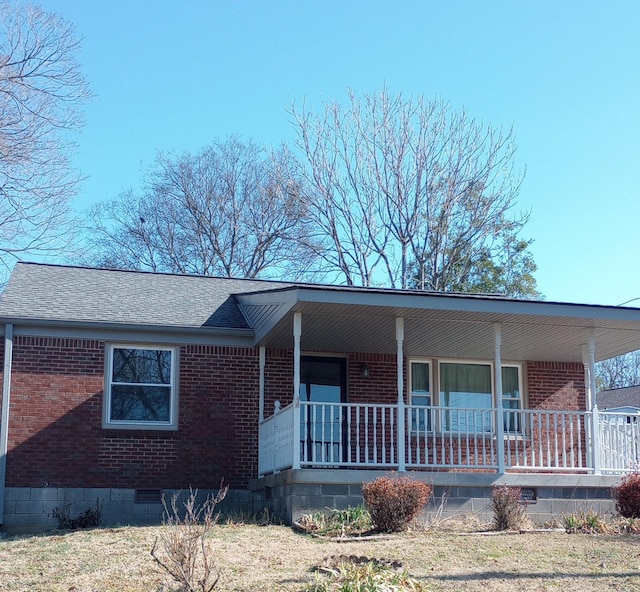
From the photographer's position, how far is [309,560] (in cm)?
1043

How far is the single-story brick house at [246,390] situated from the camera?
46.1 ft

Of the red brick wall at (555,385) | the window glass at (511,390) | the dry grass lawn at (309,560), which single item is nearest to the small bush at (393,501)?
the dry grass lawn at (309,560)

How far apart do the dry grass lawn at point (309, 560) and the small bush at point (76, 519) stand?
5.11ft

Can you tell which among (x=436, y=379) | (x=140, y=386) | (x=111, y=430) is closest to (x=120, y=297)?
(x=140, y=386)

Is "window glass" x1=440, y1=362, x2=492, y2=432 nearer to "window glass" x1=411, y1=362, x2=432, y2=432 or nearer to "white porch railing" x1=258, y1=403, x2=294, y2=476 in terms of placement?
"window glass" x1=411, y1=362, x2=432, y2=432

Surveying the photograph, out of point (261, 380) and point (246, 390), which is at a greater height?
point (261, 380)

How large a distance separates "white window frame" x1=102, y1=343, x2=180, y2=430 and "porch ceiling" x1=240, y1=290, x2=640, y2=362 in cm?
161

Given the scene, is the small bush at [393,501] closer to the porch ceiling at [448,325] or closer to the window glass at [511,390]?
the porch ceiling at [448,325]

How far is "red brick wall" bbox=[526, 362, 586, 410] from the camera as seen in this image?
18.5 m

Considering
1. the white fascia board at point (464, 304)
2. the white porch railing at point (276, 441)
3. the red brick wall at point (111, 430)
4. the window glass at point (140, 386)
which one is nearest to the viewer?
the white fascia board at point (464, 304)

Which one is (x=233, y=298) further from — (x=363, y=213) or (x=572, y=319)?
(x=363, y=213)

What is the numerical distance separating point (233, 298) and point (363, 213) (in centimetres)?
1670

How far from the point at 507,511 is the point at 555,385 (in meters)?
6.44

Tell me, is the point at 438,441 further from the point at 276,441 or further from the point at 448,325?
the point at 276,441
